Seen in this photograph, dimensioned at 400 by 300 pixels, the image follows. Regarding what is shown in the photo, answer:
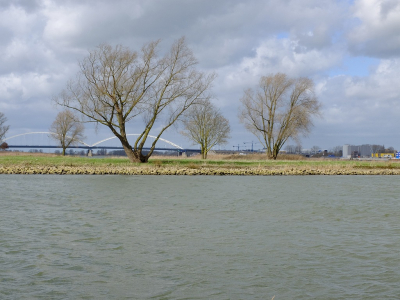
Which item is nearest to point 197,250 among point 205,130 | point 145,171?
point 145,171

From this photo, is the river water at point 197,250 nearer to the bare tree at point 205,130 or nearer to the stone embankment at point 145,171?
the stone embankment at point 145,171

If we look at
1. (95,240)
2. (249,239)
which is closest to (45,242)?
(95,240)

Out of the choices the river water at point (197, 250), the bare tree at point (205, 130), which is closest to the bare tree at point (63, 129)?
the bare tree at point (205, 130)

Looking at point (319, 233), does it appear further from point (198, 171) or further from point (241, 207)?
point (198, 171)

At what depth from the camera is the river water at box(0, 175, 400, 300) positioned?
707cm

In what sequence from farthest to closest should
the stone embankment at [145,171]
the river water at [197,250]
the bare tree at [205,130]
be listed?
the bare tree at [205,130]
the stone embankment at [145,171]
the river water at [197,250]

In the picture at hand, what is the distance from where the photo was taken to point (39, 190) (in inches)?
A: 924

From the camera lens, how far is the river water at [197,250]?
7.07 m

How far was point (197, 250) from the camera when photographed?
9.70 metres

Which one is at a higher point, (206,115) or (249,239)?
(206,115)

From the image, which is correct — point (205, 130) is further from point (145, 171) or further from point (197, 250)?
point (197, 250)

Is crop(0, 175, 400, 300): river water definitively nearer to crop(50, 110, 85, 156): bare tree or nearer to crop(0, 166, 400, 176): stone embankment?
crop(0, 166, 400, 176): stone embankment

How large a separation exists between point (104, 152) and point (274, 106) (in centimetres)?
8739

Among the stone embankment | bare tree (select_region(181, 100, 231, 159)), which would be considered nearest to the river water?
the stone embankment
